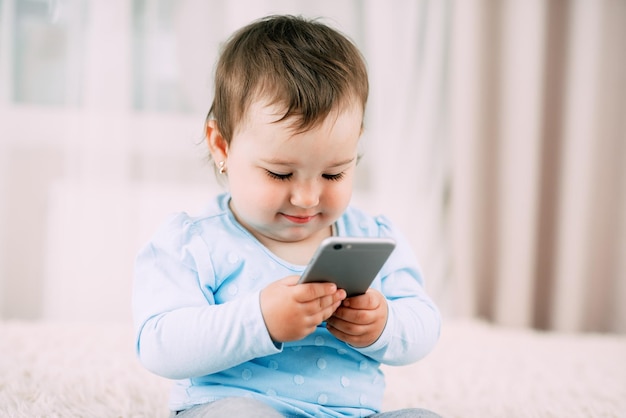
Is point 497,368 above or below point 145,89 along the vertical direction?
below

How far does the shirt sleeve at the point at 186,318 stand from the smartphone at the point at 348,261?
0.10 metres

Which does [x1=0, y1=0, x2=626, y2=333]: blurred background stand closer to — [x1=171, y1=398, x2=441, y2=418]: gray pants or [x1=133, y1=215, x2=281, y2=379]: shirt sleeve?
[x1=133, y1=215, x2=281, y2=379]: shirt sleeve

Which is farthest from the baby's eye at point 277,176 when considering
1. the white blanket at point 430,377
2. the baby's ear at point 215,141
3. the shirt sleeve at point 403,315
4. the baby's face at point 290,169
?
the white blanket at point 430,377

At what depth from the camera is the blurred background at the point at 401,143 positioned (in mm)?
1995

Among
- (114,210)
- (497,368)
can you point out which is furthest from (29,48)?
(497,368)

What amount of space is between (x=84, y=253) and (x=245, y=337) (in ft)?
4.38

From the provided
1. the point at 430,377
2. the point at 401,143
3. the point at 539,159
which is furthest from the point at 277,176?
the point at 539,159

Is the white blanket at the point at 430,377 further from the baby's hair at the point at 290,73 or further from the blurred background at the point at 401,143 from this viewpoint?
the baby's hair at the point at 290,73

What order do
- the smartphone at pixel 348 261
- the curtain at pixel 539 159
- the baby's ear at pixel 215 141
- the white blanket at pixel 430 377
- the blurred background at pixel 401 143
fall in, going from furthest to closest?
the curtain at pixel 539 159, the blurred background at pixel 401 143, the white blanket at pixel 430 377, the baby's ear at pixel 215 141, the smartphone at pixel 348 261

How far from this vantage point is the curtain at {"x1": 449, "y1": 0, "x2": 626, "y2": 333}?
2160mm

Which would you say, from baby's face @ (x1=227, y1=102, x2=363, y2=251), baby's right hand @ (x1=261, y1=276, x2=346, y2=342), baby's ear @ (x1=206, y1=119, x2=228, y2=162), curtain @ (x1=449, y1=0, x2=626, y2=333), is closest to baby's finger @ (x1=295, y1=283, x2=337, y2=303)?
baby's right hand @ (x1=261, y1=276, x2=346, y2=342)

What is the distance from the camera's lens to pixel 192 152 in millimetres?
2086

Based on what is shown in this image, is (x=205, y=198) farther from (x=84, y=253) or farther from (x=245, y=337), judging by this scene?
(x=245, y=337)

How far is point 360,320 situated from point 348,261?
116 millimetres
